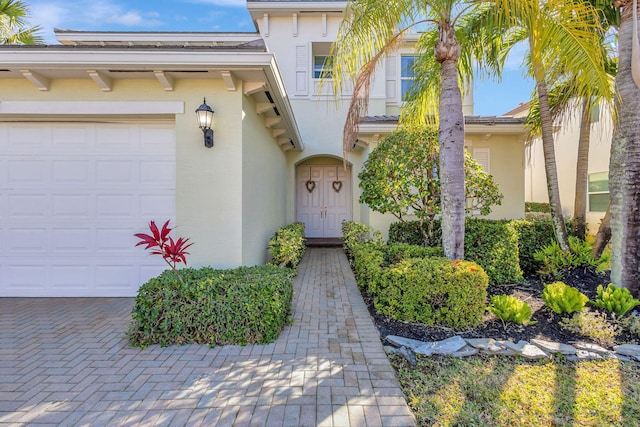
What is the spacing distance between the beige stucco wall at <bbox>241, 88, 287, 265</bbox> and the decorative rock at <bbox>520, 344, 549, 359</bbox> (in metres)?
3.97

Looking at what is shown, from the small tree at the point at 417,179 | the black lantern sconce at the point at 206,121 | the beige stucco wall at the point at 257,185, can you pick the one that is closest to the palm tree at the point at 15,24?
the beige stucco wall at the point at 257,185

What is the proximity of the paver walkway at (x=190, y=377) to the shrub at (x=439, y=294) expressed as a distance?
1.98 ft

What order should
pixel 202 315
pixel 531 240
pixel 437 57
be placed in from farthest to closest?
pixel 531 240
pixel 437 57
pixel 202 315

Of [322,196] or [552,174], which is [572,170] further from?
[322,196]

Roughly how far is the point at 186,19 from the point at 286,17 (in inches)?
147

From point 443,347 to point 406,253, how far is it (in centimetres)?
186

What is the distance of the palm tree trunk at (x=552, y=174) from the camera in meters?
6.17

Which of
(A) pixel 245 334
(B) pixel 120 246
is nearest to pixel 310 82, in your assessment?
(B) pixel 120 246

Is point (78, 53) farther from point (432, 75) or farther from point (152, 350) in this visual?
point (432, 75)

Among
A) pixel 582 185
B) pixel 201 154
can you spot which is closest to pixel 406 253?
pixel 201 154

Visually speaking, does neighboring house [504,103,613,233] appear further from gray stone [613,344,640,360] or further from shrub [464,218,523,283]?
gray stone [613,344,640,360]

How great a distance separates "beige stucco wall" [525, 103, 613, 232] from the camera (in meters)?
10.6

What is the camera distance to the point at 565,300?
155 inches

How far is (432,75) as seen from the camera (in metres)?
5.64
